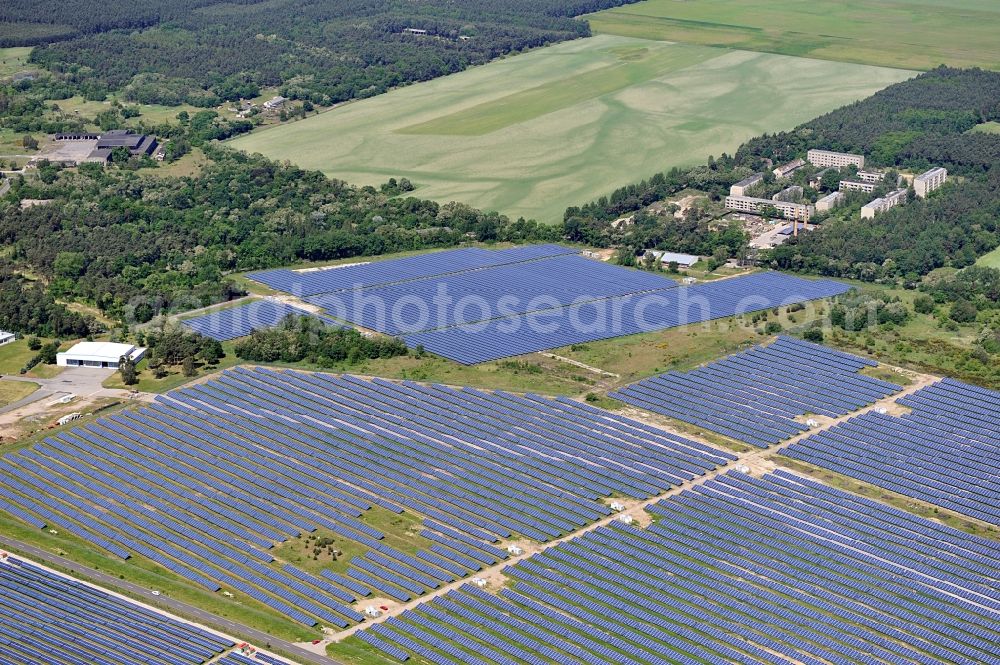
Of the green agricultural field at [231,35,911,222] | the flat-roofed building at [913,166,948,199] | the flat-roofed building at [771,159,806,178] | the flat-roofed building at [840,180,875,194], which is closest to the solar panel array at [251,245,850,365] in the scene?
the green agricultural field at [231,35,911,222]

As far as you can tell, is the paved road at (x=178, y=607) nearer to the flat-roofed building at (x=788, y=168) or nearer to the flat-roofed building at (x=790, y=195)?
the flat-roofed building at (x=790, y=195)

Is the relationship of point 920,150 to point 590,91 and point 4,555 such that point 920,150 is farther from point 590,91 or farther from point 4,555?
point 4,555

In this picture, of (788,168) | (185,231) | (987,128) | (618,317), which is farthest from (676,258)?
(987,128)

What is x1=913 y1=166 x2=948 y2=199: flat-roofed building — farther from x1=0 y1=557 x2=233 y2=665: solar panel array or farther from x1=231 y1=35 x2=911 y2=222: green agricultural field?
x1=0 y1=557 x2=233 y2=665: solar panel array

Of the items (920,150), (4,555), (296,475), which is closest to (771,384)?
(296,475)

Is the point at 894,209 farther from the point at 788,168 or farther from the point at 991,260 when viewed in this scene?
the point at 788,168

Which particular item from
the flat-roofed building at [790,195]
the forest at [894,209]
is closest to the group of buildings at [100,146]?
the forest at [894,209]
